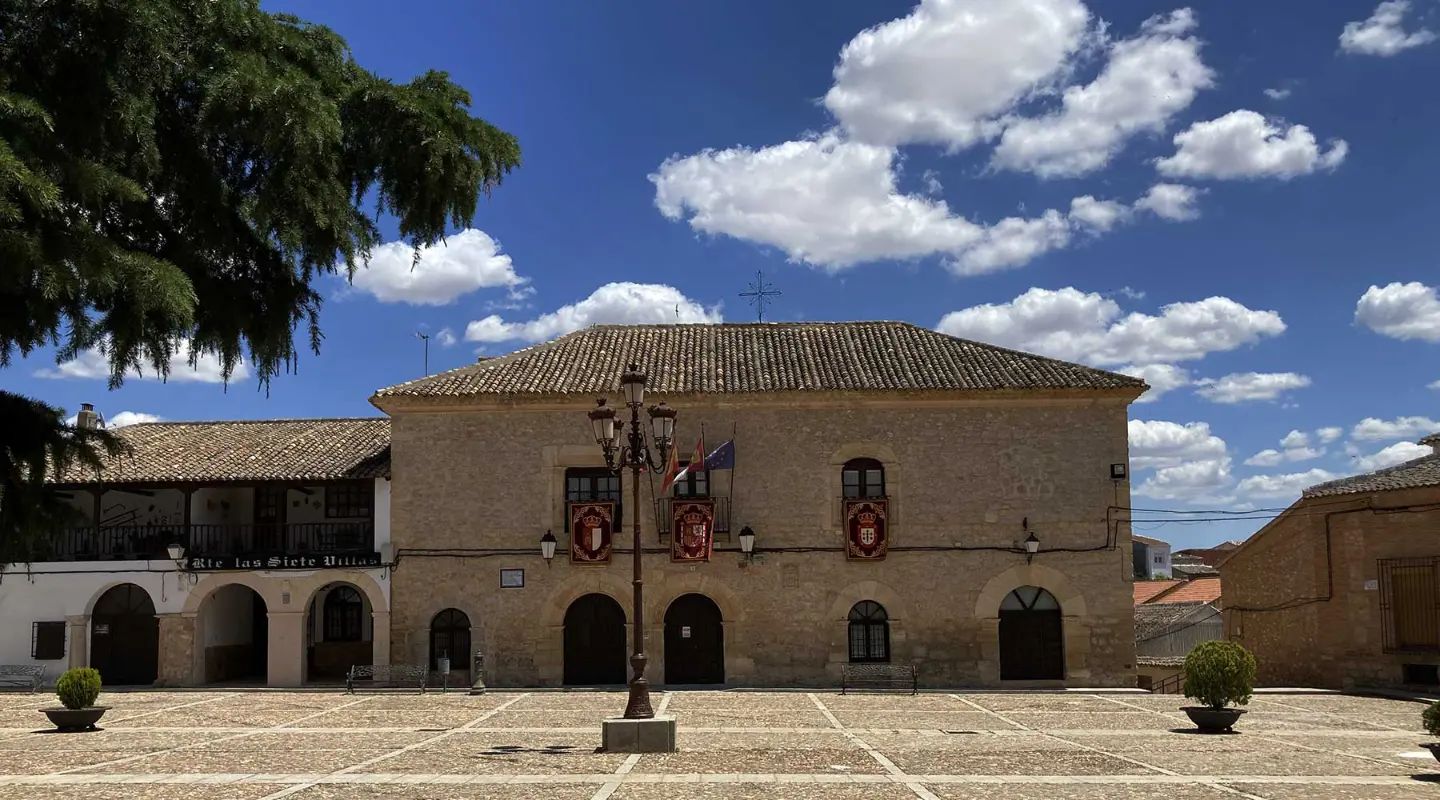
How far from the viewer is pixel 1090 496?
21984 millimetres

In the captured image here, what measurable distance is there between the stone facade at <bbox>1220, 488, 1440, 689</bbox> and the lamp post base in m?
13.8

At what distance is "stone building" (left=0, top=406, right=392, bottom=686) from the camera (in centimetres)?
2225

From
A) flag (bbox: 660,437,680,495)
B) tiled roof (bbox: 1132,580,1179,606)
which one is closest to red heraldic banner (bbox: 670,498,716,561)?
flag (bbox: 660,437,680,495)

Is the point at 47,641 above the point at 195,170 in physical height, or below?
below

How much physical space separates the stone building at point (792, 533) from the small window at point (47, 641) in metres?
6.50

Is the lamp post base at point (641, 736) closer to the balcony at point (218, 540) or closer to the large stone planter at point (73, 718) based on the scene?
the large stone planter at point (73, 718)

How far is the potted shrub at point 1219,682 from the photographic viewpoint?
14.2 meters

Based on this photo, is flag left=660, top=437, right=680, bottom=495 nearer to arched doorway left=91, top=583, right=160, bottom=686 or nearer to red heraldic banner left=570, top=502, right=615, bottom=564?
red heraldic banner left=570, top=502, right=615, bottom=564

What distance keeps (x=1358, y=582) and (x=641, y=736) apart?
14.4 meters

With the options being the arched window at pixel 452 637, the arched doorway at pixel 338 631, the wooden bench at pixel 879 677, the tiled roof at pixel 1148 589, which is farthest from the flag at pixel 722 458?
the tiled roof at pixel 1148 589

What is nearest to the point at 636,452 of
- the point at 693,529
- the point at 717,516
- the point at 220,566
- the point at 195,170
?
the point at 195,170

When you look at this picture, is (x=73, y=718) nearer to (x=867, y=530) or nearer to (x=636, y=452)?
(x=636, y=452)

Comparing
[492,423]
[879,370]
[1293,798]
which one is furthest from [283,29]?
[879,370]

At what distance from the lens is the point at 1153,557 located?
74.6m
